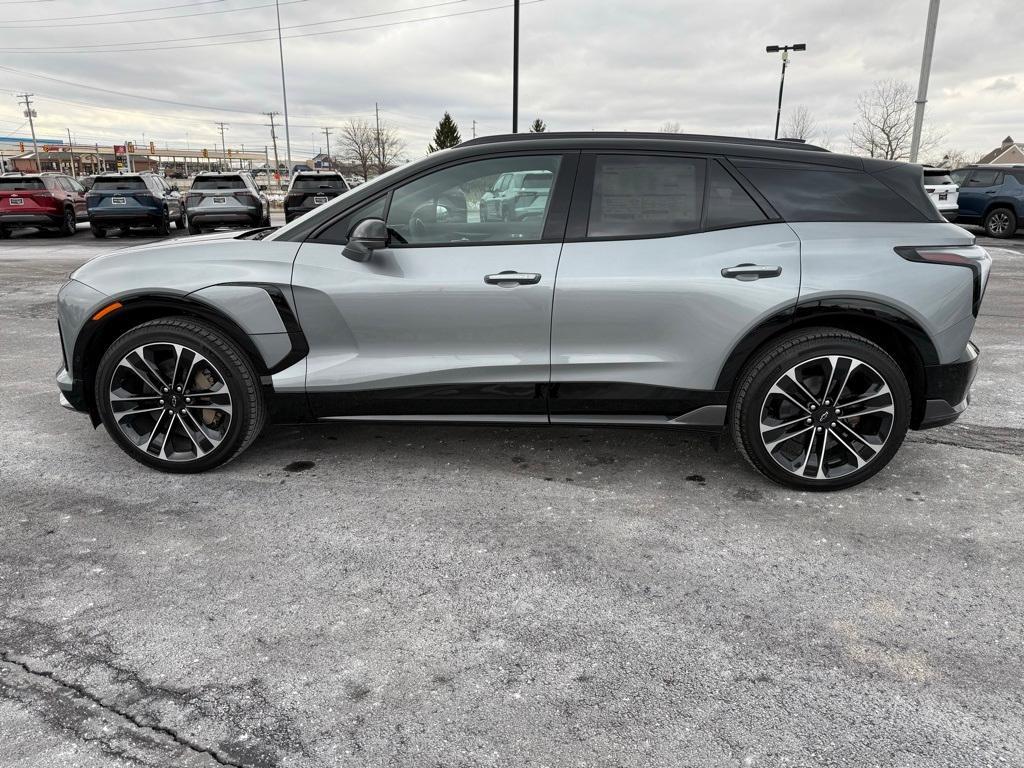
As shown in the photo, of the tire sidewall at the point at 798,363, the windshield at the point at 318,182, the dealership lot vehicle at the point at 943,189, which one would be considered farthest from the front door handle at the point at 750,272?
the windshield at the point at 318,182

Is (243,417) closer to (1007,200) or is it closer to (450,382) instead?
(450,382)

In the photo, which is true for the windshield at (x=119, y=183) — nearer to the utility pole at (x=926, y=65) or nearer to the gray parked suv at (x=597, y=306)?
the gray parked suv at (x=597, y=306)

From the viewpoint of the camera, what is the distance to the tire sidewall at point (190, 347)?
3676 mm

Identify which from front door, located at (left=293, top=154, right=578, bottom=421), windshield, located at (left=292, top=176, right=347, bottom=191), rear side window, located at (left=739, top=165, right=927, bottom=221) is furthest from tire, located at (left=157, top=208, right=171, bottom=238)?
rear side window, located at (left=739, top=165, right=927, bottom=221)

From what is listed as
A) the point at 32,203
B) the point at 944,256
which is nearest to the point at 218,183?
the point at 32,203

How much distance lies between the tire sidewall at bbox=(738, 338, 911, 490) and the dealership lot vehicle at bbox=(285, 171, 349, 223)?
15.5m

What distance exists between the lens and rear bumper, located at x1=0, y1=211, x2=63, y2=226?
1816cm

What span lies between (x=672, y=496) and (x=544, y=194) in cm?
162

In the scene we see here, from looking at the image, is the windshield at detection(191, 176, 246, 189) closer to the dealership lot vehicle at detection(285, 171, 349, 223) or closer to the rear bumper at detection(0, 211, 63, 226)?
the dealership lot vehicle at detection(285, 171, 349, 223)

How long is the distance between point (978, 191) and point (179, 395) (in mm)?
20077

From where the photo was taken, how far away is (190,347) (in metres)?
3.68

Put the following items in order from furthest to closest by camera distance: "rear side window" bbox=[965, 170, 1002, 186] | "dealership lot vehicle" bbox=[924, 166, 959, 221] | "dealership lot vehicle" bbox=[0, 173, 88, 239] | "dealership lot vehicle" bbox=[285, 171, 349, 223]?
"dealership lot vehicle" bbox=[0, 173, 88, 239], "rear side window" bbox=[965, 170, 1002, 186], "dealership lot vehicle" bbox=[285, 171, 349, 223], "dealership lot vehicle" bbox=[924, 166, 959, 221]

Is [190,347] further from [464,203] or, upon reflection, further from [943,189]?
[943,189]

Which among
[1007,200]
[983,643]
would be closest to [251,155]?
[1007,200]
